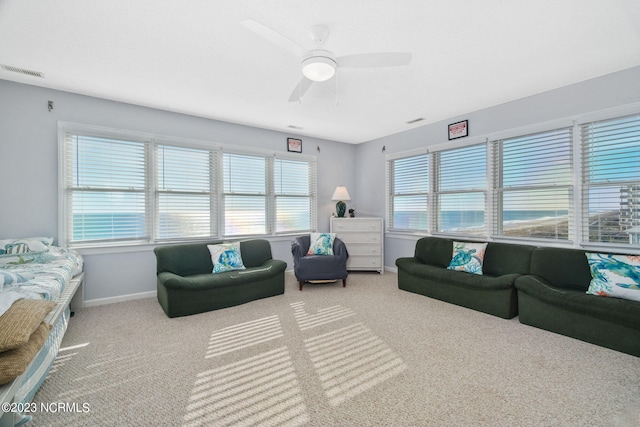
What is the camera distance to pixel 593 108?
3217 millimetres

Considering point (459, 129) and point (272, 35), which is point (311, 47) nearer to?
point (272, 35)

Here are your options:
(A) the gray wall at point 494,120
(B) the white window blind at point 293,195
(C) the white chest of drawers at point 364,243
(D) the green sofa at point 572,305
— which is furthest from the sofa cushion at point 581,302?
(B) the white window blind at point 293,195

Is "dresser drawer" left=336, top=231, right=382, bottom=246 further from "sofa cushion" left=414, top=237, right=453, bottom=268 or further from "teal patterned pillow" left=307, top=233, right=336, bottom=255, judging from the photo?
"sofa cushion" left=414, top=237, right=453, bottom=268

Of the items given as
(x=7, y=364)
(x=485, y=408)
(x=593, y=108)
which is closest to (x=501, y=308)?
(x=485, y=408)

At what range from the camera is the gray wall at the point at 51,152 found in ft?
10.7

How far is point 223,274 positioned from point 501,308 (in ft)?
11.1

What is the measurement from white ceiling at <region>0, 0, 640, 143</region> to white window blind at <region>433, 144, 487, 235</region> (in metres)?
0.89

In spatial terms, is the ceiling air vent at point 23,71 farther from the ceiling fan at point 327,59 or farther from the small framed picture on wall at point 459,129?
the small framed picture on wall at point 459,129

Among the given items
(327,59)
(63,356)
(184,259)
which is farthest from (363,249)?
(63,356)

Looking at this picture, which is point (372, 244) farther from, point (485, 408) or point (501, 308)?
point (485, 408)

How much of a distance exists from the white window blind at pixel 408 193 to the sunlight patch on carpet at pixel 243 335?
326 cm

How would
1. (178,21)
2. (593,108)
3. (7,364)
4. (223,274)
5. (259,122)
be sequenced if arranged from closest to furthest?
1. (7,364)
2. (178,21)
3. (593,108)
4. (223,274)
5. (259,122)

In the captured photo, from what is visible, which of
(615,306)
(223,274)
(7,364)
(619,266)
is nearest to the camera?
(7,364)

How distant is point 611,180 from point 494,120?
1.55 m
